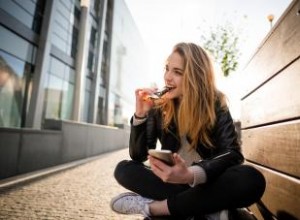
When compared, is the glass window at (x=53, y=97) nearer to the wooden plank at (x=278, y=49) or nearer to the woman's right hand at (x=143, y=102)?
the woman's right hand at (x=143, y=102)

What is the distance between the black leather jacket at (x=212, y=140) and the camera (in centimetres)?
177

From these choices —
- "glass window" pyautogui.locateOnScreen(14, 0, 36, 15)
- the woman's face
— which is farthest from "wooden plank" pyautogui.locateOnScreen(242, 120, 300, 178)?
"glass window" pyautogui.locateOnScreen(14, 0, 36, 15)

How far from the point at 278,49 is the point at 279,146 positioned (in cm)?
69

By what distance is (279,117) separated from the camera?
1923 millimetres

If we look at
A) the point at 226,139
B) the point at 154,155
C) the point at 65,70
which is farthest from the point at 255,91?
the point at 65,70

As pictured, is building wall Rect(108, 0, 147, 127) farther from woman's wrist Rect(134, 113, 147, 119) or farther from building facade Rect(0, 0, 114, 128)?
woman's wrist Rect(134, 113, 147, 119)

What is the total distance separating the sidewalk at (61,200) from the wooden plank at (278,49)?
1828 mm

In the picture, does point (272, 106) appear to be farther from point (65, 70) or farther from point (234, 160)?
point (65, 70)

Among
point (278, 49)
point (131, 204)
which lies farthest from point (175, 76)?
point (131, 204)

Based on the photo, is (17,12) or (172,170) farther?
(17,12)

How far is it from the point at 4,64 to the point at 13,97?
1.36m

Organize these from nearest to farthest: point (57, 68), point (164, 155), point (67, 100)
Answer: point (164, 155)
point (57, 68)
point (67, 100)

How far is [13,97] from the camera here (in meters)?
11.1

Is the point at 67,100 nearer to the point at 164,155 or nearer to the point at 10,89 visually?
the point at 10,89
